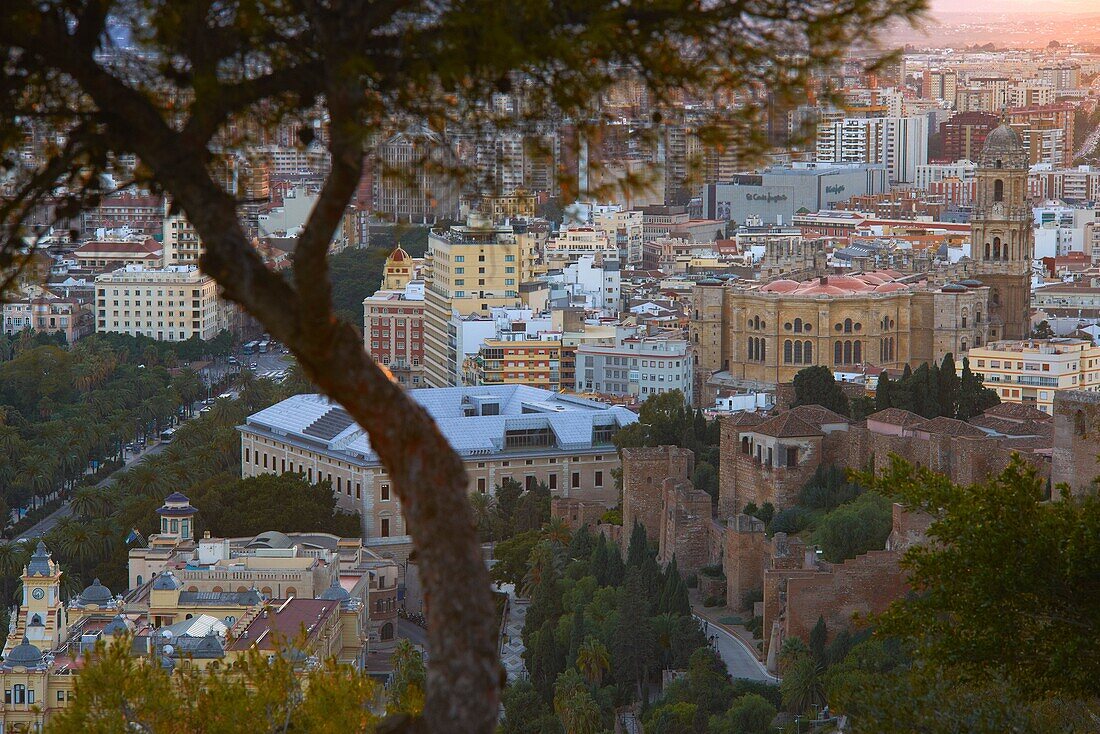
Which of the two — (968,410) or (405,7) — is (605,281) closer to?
(968,410)

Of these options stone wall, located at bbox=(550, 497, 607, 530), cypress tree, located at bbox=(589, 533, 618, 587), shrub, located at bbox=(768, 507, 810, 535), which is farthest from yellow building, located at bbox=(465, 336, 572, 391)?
cypress tree, located at bbox=(589, 533, 618, 587)

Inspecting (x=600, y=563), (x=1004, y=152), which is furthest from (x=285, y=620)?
(x=1004, y=152)

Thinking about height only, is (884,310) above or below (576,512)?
above

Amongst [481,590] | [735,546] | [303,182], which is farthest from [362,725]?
[303,182]

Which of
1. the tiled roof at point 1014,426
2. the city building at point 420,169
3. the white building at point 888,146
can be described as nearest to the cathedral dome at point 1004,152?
the tiled roof at point 1014,426

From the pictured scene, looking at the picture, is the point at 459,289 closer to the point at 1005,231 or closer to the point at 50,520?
the point at 1005,231

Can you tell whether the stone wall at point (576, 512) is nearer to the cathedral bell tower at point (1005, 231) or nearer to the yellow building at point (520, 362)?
the yellow building at point (520, 362)

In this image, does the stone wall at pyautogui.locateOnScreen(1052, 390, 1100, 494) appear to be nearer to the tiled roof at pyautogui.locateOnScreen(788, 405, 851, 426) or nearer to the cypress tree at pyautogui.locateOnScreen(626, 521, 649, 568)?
the cypress tree at pyautogui.locateOnScreen(626, 521, 649, 568)
